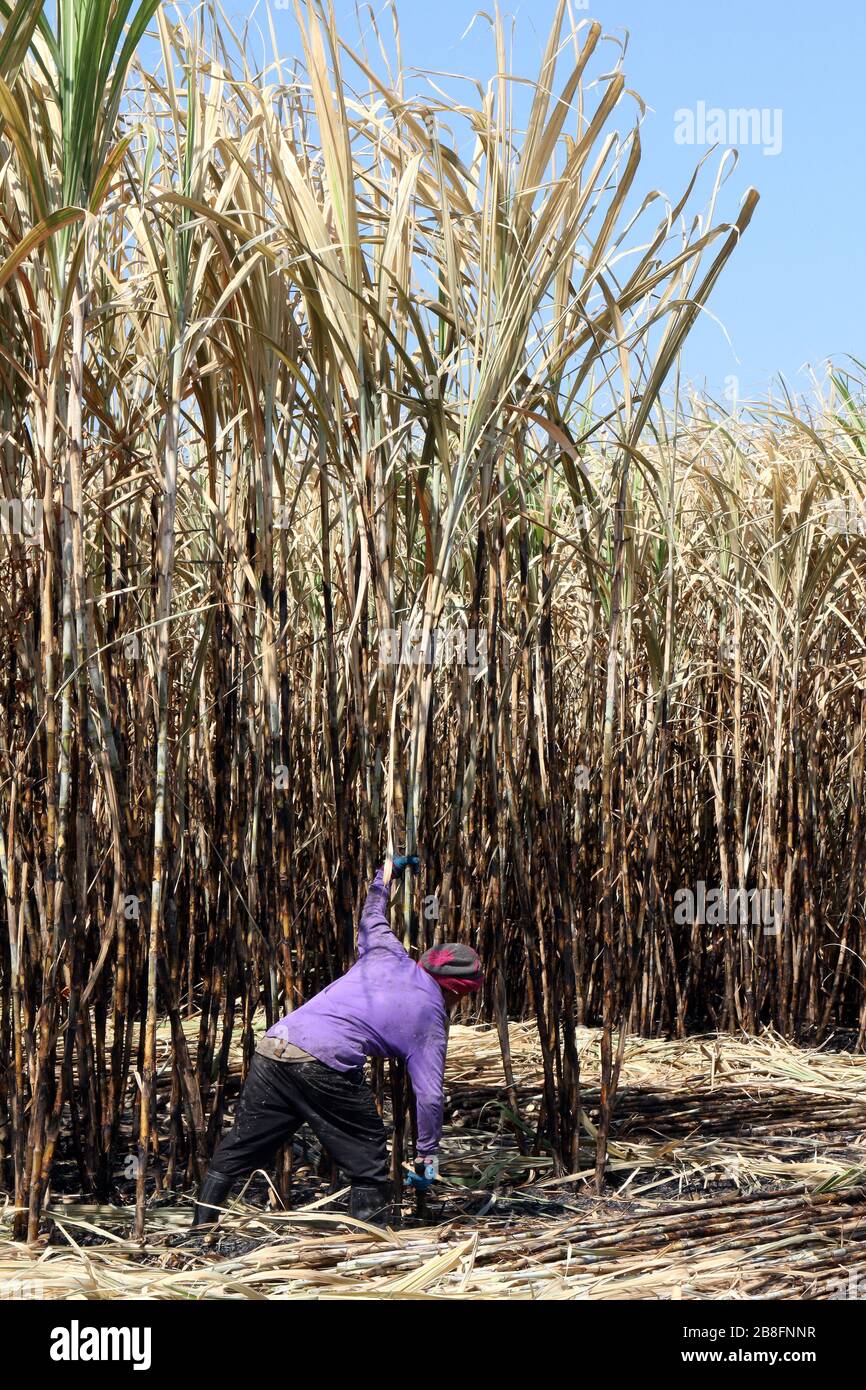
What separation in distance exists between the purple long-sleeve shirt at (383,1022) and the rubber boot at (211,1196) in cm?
26

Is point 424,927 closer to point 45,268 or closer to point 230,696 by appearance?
point 230,696

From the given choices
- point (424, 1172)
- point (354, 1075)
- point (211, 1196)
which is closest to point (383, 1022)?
point (354, 1075)

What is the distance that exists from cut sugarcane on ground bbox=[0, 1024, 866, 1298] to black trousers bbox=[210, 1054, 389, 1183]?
101mm

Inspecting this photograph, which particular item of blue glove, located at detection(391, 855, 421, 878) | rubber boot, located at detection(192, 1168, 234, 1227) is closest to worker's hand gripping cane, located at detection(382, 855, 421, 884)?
blue glove, located at detection(391, 855, 421, 878)

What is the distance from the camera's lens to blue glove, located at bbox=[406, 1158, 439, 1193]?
94.3 inches

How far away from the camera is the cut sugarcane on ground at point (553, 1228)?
2160 millimetres

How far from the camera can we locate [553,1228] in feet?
8.11

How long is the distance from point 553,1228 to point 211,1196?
59 centimetres

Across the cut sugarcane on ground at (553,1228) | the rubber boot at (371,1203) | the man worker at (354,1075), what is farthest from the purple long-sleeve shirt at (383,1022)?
the cut sugarcane on ground at (553,1228)

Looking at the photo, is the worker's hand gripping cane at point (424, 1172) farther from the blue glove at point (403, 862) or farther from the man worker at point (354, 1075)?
the blue glove at point (403, 862)

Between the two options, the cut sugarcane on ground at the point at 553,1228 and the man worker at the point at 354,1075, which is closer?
the cut sugarcane on ground at the point at 553,1228

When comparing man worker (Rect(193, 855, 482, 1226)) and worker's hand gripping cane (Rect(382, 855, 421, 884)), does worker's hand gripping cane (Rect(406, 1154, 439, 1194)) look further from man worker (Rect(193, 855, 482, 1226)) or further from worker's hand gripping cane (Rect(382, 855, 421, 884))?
worker's hand gripping cane (Rect(382, 855, 421, 884))

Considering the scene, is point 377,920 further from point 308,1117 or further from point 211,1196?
point 211,1196

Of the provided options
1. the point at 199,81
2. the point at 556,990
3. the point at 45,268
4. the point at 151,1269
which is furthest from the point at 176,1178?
the point at 199,81
